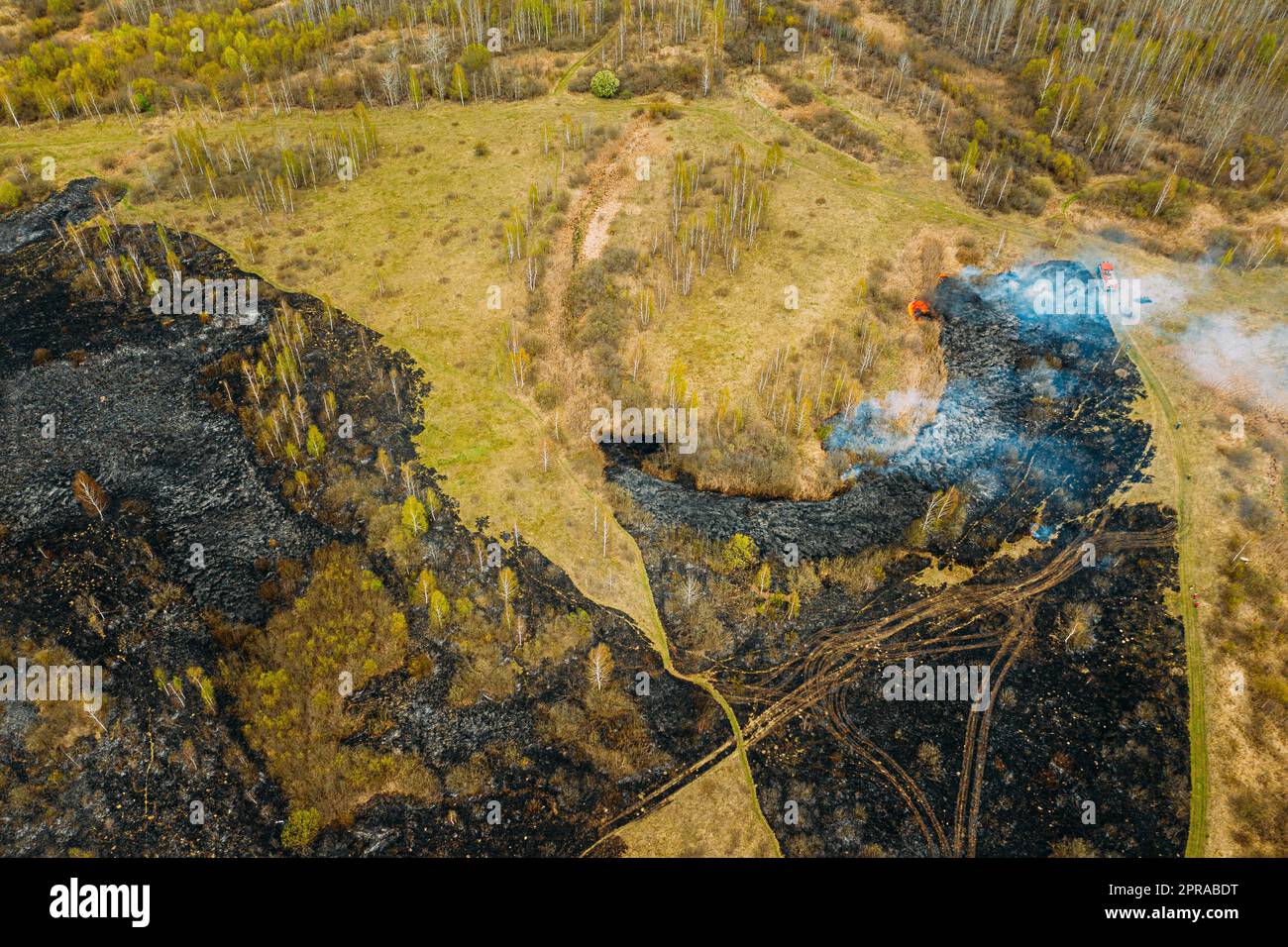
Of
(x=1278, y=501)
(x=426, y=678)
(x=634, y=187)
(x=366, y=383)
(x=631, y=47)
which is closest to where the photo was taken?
(x=426, y=678)

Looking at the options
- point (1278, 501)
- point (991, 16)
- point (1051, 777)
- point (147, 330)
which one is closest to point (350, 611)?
point (147, 330)

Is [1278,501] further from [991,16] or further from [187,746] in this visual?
[991,16]

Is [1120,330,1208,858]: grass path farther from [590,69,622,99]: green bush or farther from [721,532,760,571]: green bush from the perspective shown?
[590,69,622,99]: green bush

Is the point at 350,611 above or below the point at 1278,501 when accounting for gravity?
below

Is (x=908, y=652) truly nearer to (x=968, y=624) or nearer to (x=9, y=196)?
(x=968, y=624)

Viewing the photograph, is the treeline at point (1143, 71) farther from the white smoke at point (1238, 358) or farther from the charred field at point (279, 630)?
the charred field at point (279, 630)

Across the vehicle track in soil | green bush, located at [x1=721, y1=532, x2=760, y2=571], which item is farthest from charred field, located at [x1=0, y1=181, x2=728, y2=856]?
green bush, located at [x1=721, y1=532, x2=760, y2=571]
